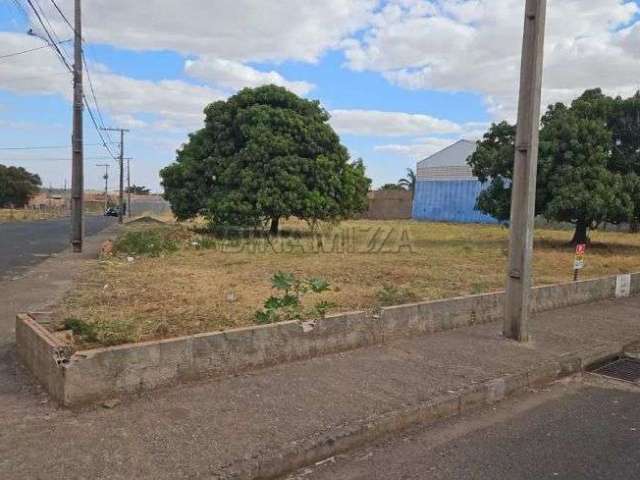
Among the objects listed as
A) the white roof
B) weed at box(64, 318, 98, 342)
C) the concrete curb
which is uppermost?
the white roof

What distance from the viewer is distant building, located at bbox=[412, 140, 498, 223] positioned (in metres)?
51.8

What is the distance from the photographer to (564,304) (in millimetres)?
9828

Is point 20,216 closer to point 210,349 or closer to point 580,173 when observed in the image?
point 580,173

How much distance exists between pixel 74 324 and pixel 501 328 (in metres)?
5.38

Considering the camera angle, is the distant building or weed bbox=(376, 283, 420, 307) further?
the distant building

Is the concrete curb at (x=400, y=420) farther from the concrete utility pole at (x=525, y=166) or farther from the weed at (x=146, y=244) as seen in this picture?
the weed at (x=146, y=244)

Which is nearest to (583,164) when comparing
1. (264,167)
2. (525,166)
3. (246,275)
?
(264,167)

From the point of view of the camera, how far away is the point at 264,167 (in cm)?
A: 2214

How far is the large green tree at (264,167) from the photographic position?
72.0ft

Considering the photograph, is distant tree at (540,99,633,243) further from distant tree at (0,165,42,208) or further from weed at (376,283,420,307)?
distant tree at (0,165,42,208)

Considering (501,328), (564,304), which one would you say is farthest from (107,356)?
(564,304)

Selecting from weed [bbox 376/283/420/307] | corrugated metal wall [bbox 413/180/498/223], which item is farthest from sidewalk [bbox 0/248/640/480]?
corrugated metal wall [bbox 413/180/498/223]

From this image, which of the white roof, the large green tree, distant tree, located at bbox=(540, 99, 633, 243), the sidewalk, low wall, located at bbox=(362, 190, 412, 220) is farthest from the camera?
low wall, located at bbox=(362, 190, 412, 220)

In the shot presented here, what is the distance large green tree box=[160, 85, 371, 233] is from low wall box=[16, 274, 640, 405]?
1455cm
